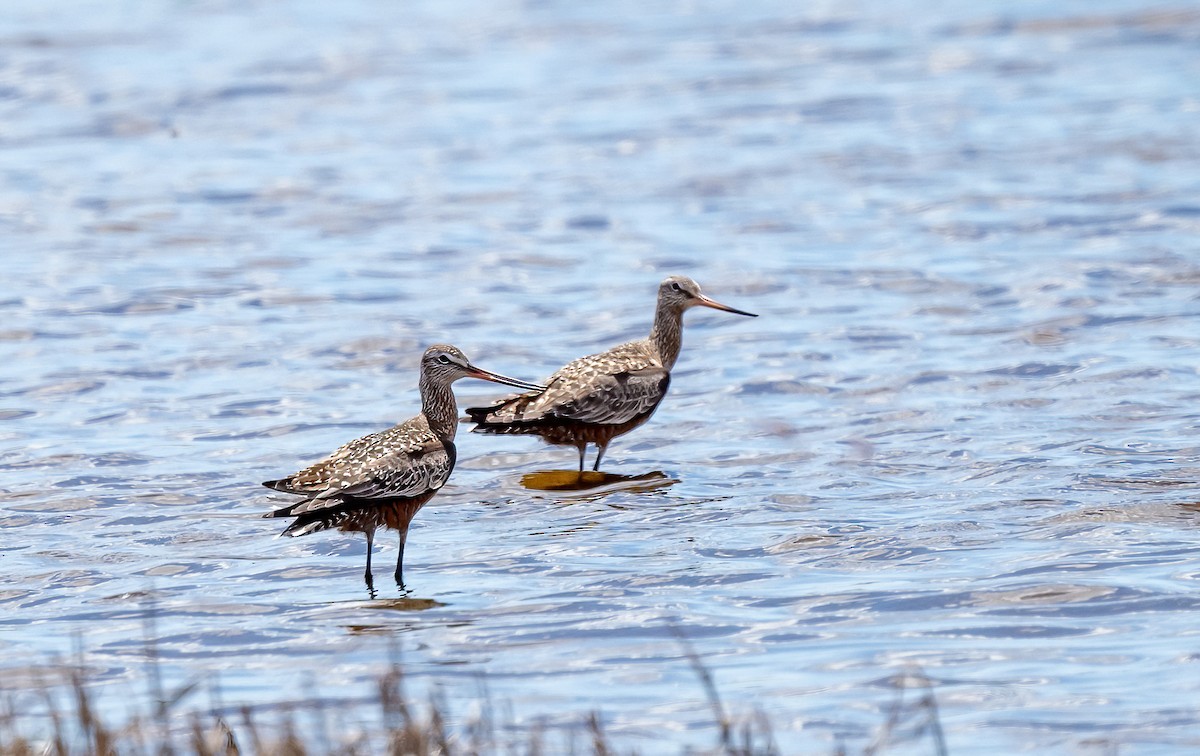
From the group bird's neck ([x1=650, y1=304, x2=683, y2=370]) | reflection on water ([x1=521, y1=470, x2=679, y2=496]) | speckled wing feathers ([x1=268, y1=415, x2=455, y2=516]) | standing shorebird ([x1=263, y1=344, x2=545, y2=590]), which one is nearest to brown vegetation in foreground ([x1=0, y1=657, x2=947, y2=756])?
standing shorebird ([x1=263, y1=344, x2=545, y2=590])

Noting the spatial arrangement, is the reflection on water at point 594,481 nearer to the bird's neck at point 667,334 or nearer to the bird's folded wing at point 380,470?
the bird's neck at point 667,334

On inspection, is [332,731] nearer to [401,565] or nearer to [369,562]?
[369,562]

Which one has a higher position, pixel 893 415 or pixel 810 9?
pixel 810 9

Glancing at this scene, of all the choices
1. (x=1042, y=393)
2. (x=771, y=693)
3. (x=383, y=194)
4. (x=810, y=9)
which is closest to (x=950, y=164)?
(x=383, y=194)

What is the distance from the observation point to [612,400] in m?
12.3

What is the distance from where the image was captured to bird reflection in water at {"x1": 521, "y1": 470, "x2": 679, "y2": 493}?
39.4ft

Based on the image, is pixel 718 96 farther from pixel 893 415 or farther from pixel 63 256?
pixel 893 415

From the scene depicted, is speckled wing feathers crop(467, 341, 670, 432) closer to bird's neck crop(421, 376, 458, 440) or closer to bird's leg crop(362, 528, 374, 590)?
bird's neck crop(421, 376, 458, 440)

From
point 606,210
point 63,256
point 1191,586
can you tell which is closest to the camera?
point 1191,586

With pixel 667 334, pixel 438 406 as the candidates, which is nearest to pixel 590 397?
pixel 667 334

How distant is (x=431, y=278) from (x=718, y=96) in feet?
32.4

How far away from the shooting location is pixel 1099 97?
2520 centimetres

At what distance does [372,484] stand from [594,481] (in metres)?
2.84

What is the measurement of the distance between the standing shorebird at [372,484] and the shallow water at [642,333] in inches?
14.2
